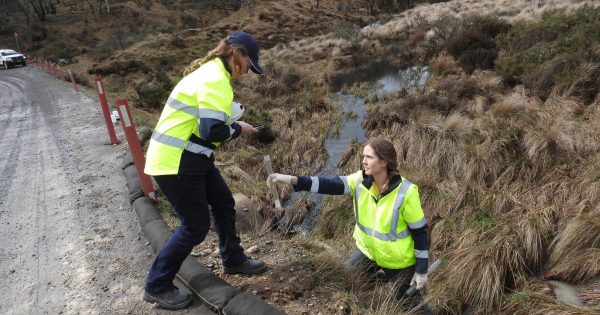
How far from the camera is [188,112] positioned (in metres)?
2.76

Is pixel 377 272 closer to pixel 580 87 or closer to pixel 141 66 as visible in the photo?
pixel 580 87

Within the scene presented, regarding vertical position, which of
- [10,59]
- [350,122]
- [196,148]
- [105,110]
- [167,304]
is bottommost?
[350,122]

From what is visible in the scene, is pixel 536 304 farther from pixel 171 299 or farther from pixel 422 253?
→ pixel 171 299

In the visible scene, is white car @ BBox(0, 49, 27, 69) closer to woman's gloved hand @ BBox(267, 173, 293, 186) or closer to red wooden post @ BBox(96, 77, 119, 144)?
red wooden post @ BBox(96, 77, 119, 144)

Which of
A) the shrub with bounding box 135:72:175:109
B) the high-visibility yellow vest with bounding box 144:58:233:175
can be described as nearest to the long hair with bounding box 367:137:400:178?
the high-visibility yellow vest with bounding box 144:58:233:175

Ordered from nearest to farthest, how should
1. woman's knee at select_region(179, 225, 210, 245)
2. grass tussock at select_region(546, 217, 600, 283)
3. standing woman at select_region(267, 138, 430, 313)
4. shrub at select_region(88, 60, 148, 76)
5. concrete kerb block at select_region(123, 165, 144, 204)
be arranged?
standing woman at select_region(267, 138, 430, 313) < woman's knee at select_region(179, 225, 210, 245) < grass tussock at select_region(546, 217, 600, 283) < concrete kerb block at select_region(123, 165, 144, 204) < shrub at select_region(88, 60, 148, 76)

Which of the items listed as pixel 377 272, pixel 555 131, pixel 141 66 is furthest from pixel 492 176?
pixel 141 66

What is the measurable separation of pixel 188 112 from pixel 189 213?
0.71m

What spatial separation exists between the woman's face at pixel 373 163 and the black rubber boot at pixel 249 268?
1472 mm

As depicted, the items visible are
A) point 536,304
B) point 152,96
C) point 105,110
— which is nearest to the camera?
point 536,304

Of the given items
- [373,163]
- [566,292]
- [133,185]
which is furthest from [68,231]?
[566,292]

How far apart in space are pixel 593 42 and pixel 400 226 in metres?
10.2

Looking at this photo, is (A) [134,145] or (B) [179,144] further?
(A) [134,145]

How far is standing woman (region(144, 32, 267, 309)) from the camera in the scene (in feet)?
8.70
